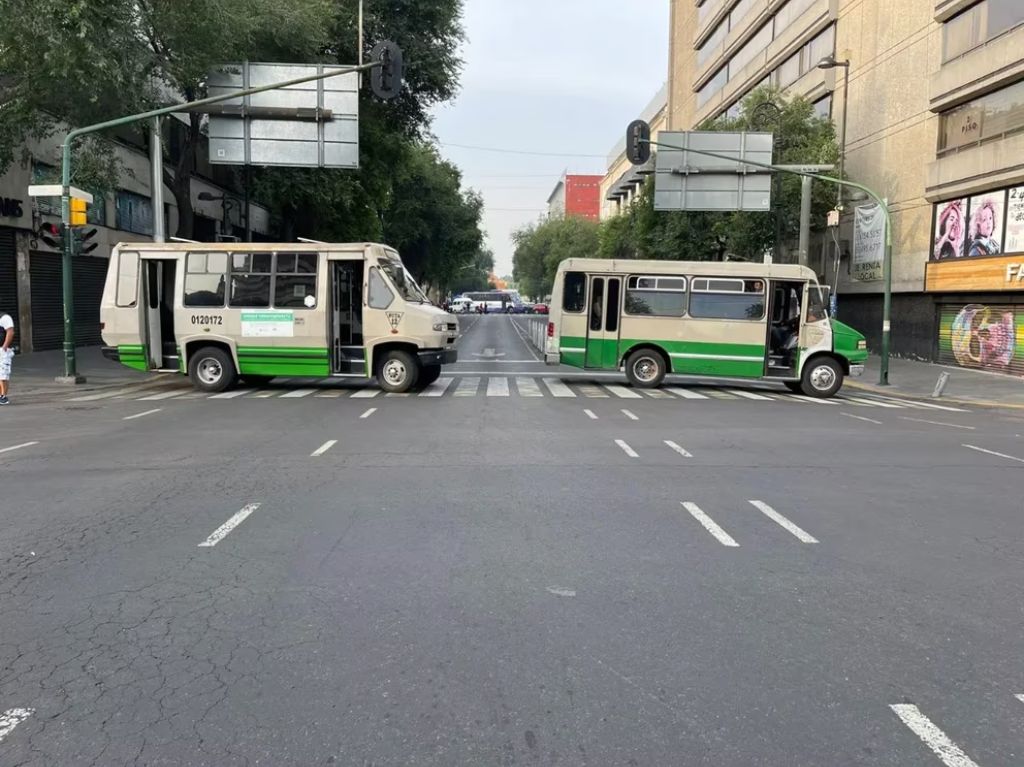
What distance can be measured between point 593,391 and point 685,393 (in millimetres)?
2078

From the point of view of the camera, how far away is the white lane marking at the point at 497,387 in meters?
17.0

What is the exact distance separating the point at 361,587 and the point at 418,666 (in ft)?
3.96

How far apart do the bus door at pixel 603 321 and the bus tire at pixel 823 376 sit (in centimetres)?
444

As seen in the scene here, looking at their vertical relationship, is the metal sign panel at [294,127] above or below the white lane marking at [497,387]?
above

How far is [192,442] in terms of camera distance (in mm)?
10406

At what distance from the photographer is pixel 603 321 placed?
1895cm

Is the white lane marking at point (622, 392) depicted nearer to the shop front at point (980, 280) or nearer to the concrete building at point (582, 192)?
the shop front at point (980, 280)

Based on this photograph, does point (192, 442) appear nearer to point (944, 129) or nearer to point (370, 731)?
point (370, 731)

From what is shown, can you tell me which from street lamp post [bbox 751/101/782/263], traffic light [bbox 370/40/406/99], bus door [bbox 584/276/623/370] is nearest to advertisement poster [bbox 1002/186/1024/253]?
street lamp post [bbox 751/101/782/263]

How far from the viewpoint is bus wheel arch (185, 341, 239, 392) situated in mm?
17266

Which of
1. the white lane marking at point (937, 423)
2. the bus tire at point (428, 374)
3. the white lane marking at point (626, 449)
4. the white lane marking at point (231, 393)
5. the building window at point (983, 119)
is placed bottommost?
the white lane marking at point (231, 393)

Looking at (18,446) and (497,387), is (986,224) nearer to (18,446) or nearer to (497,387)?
(497,387)

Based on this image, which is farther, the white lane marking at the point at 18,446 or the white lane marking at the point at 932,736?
the white lane marking at the point at 18,446

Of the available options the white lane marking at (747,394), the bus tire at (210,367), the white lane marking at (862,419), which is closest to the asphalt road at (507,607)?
the white lane marking at (862,419)
